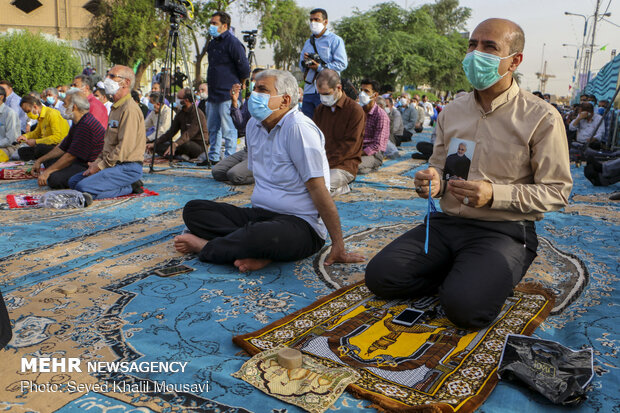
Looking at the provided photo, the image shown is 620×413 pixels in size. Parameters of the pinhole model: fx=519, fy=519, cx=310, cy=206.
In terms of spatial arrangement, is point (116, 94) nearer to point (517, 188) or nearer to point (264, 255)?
point (264, 255)

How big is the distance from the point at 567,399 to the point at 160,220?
342 centimetres

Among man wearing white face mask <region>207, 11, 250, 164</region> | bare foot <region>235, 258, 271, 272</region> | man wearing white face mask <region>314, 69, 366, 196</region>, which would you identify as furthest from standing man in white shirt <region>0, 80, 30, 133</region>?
bare foot <region>235, 258, 271, 272</region>

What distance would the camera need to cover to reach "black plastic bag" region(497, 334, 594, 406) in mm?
1748

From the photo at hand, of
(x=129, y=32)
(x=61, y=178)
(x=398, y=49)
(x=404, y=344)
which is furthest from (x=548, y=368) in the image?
(x=398, y=49)

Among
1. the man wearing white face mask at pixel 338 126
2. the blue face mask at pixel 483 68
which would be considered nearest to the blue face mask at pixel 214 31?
the man wearing white face mask at pixel 338 126

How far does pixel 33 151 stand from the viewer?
7.68m

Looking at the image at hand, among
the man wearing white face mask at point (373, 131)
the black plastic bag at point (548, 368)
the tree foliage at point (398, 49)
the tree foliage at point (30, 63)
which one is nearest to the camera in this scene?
the black plastic bag at point (548, 368)

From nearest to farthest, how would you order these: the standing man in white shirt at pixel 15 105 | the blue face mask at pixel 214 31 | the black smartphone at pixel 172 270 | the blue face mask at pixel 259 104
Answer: the black smartphone at pixel 172 270 → the blue face mask at pixel 259 104 → the blue face mask at pixel 214 31 → the standing man in white shirt at pixel 15 105

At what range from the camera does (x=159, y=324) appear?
91.3 inches

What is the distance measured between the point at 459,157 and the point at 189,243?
5.73 feet

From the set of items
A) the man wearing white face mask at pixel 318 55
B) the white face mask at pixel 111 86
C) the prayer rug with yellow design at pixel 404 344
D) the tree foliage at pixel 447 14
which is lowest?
the prayer rug with yellow design at pixel 404 344

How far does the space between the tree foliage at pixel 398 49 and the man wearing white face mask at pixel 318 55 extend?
27755 mm

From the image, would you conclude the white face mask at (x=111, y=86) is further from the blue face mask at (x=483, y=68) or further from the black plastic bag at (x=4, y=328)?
the blue face mask at (x=483, y=68)

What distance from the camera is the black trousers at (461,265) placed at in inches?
89.0
